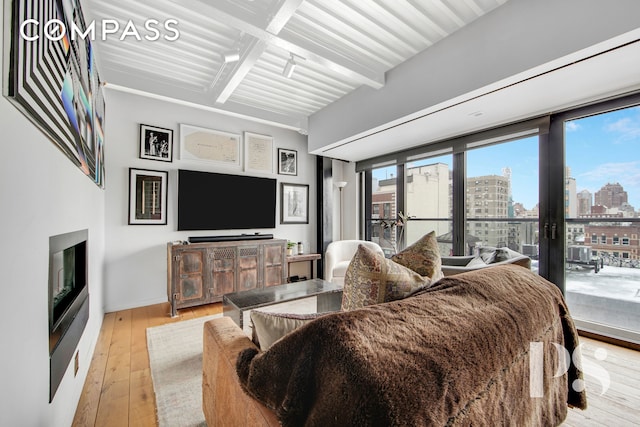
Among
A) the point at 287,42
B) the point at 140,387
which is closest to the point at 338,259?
the point at 140,387

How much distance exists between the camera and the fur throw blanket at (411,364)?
1.90 ft

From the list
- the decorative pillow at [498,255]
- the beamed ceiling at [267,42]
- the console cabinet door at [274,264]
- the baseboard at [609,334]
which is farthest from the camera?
the console cabinet door at [274,264]

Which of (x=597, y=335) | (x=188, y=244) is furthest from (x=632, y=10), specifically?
(x=188, y=244)

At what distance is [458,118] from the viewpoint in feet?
9.02

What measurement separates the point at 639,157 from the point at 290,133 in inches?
159

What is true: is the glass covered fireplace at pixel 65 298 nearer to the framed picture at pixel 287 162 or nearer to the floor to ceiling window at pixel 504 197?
the framed picture at pixel 287 162

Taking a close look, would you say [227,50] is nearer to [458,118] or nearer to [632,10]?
[458,118]

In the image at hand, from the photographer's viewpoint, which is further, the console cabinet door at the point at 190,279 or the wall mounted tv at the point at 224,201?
the wall mounted tv at the point at 224,201

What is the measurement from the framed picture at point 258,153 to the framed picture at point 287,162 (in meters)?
0.17

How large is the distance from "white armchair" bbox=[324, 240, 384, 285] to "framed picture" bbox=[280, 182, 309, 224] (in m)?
1.07

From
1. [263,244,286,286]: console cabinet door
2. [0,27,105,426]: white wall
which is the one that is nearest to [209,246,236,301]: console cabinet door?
[263,244,286,286]: console cabinet door

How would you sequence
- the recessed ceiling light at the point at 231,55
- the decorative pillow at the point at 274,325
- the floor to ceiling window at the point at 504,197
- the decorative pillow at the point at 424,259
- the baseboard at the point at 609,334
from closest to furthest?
the decorative pillow at the point at 274,325 < the decorative pillow at the point at 424,259 < the baseboard at the point at 609,334 < the recessed ceiling light at the point at 231,55 < the floor to ceiling window at the point at 504,197

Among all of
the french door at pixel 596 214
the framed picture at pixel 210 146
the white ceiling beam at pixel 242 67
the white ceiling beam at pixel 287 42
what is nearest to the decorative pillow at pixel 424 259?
the white ceiling beam at pixel 287 42

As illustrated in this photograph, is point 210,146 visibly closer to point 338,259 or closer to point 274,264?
point 274,264
